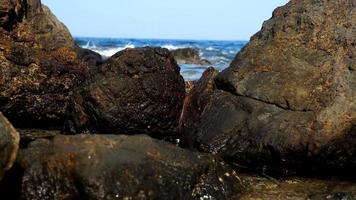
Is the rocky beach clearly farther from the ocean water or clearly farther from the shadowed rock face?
the ocean water

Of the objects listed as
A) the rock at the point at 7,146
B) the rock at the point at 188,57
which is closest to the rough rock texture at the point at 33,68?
the rock at the point at 7,146

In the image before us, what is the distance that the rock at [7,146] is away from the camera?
4.06m

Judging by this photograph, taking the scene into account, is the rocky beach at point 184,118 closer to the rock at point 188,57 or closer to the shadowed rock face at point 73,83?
the shadowed rock face at point 73,83

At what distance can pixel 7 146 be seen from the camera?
4.11m

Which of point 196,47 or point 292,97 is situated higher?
point 292,97

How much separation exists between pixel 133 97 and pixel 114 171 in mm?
2149

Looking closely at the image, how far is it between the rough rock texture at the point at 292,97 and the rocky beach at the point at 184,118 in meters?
0.01

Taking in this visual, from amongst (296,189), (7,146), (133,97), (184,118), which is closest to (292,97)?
(296,189)

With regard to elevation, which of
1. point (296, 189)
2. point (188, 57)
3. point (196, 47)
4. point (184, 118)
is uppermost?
point (184, 118)

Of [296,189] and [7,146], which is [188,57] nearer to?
[296,189]

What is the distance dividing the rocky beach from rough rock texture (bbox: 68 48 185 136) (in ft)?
0.04

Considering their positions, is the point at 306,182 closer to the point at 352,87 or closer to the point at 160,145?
the point at 352,87

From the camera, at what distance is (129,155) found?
4.61 meters

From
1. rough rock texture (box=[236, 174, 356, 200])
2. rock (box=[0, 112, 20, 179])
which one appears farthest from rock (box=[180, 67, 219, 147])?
rock (box=[0, 112, 20, 179])
